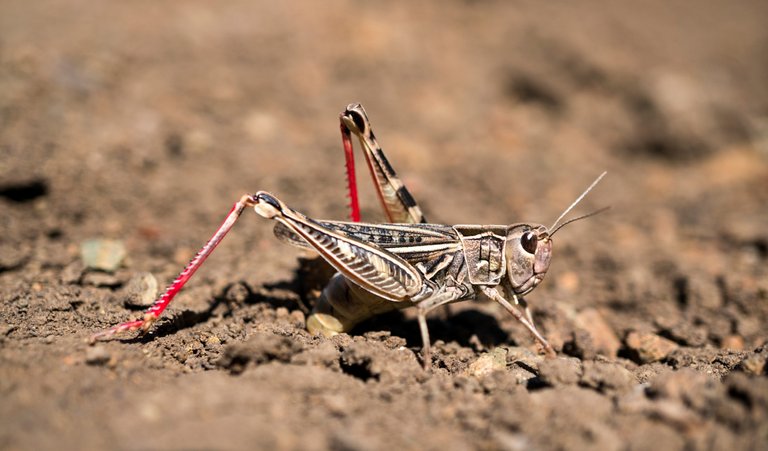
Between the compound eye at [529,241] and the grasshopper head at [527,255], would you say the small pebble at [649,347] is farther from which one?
the compound eye at [529,241]

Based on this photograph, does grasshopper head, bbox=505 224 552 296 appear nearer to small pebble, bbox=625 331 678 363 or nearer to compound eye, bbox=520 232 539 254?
compound eye, bbox=520 232 539 254

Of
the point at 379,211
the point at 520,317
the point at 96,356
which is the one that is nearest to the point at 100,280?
the point at 96,356

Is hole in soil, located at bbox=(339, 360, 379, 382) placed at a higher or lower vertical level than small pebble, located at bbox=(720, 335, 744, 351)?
lower

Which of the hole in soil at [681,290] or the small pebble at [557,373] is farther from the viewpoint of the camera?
the hole in soil at [681,290]

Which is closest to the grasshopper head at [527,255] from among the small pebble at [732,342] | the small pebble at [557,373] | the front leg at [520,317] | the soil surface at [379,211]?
the front leg at [520,317]

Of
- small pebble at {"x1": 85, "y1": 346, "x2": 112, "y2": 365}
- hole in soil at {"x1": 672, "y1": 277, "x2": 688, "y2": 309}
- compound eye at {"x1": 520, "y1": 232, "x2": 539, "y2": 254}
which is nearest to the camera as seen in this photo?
small pebble at {"x1": 85, "y1": 346, "x2": 112, "y2": 365}

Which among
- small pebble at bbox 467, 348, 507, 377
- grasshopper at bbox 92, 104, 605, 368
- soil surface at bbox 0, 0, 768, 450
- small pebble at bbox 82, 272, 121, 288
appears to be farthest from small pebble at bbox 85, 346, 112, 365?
small pebble at bbox 467, 348, 507, 377

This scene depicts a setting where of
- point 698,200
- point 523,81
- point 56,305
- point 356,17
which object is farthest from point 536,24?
point 56,305
